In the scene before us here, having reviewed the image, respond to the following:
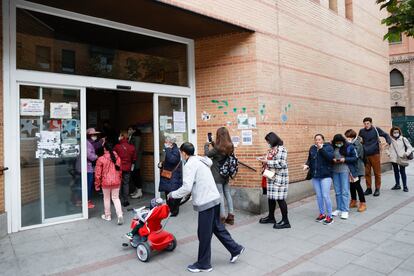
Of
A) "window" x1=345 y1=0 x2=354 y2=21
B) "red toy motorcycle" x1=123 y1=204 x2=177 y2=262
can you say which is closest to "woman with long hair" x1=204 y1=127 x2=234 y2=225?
"red toy motorcycle" x1=123 y1=204 x2=177 y2=262

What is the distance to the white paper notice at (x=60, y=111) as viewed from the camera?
6.16 metres

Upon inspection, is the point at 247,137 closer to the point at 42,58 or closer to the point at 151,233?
the point at 151,233

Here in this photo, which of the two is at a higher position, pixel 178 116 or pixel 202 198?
pixel 178 116

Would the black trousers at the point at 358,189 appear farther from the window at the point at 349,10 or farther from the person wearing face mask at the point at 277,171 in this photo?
the window at the point at 349,10

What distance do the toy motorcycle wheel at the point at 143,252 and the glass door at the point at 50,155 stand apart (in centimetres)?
239

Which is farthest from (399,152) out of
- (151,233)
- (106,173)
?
(106,173)

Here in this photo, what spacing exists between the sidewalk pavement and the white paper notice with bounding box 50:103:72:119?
6.45 feet

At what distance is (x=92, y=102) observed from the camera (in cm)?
1089

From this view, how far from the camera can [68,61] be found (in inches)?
255

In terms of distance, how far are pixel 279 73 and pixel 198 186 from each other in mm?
4812

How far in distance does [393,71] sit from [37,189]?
31.5 m

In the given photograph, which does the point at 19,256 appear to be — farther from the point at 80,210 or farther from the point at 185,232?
the point at 185,232

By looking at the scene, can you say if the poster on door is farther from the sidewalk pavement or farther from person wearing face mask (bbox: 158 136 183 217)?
person wearing face mask (bbox: 158 136 183 217)

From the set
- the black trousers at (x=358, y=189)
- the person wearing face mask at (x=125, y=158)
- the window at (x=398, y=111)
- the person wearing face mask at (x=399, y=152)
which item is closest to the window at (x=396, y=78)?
the window at (x=398, y=111)
